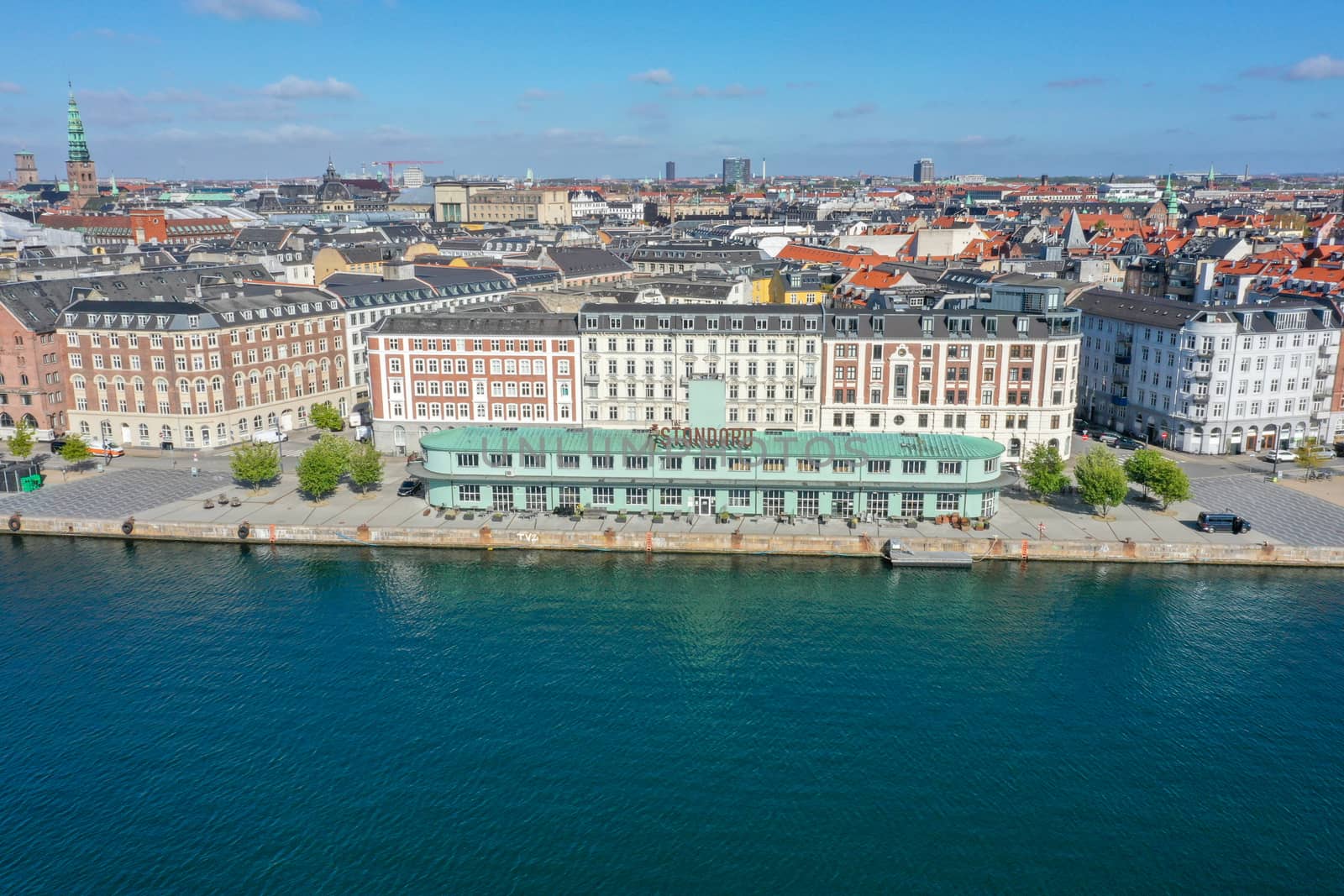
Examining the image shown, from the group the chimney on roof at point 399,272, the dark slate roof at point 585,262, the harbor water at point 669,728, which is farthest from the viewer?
the dark slate roof at point 585,262

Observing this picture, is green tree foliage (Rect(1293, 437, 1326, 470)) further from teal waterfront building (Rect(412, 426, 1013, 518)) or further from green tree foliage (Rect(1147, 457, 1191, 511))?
teal waterfront building (Rect(412, 426, 1013, 518))

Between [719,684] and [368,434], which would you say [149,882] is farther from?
[368,434]

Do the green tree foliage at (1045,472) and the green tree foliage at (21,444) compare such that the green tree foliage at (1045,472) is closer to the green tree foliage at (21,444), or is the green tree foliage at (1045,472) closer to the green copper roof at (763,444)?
the green copper roof at (763,444)

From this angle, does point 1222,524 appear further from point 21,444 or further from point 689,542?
point 21,444

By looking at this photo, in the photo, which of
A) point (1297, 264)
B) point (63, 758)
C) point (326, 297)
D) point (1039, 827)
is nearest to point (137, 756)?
point (63, 758)

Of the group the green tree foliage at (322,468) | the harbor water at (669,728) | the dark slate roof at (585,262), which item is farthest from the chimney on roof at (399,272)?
the harbor water at (669,728)

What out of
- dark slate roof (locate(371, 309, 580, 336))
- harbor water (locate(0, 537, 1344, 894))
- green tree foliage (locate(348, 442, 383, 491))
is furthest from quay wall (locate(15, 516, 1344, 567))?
dark slate roof (locate(371, 309, 580, 336))
